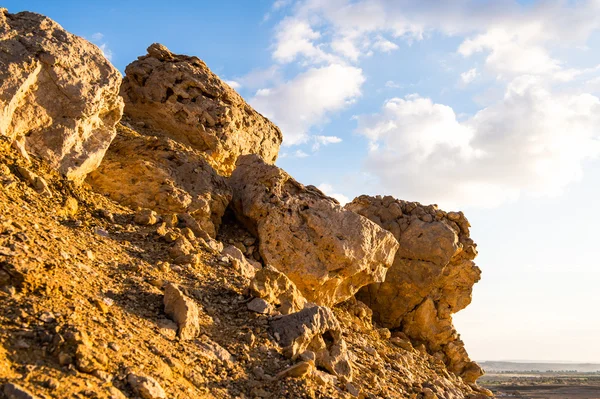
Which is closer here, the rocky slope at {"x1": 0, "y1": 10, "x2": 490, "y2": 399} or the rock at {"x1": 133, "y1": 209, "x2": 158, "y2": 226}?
the rocky slope at {"x1": 0, "y1": 10, "x2": 490, "y2": 399}

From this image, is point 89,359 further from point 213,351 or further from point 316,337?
point 316,337

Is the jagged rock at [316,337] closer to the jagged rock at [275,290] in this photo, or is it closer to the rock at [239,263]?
the jagged rock at [275,290]

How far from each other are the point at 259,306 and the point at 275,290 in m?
0.74

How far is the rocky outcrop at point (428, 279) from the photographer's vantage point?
17.1 meters

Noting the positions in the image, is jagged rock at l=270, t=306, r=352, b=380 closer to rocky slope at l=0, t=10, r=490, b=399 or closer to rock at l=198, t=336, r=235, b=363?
rocky slope at l=0, t=10, r=490, b=399

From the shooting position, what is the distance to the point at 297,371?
7594 mm

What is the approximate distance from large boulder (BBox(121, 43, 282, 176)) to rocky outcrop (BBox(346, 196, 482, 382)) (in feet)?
18.6

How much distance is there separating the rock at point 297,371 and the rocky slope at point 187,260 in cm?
5

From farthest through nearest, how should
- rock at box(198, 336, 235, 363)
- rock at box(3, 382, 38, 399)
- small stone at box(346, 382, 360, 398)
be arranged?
small stone at box(346, 382, 360, 398)
rock at box(198, 336, 235, 363)
rock at box(3, 382, 38, 399)

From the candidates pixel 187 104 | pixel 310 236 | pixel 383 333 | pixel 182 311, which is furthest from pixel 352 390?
pixel 187 104

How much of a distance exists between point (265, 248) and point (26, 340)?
7675 millimetres

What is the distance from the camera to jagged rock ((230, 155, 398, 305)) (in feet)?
41.9

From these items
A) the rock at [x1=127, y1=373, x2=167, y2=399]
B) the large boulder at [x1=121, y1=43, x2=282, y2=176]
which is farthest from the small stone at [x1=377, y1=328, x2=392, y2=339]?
the rock at [x1=127, y1=373, x2=167, y2=399]

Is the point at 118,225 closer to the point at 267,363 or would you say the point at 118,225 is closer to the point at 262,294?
the point at 262,294
